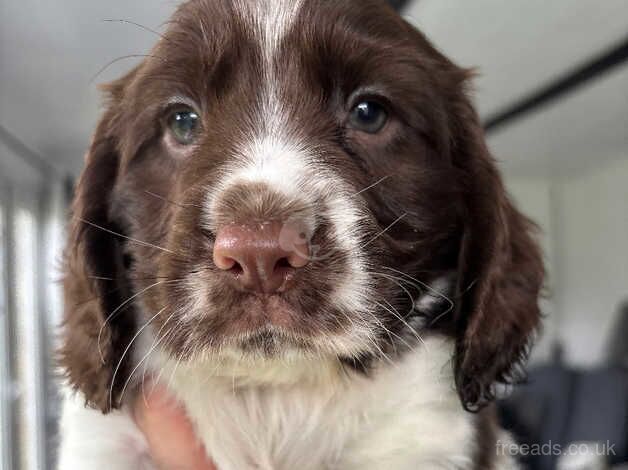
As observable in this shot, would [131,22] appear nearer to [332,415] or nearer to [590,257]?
[332,415]

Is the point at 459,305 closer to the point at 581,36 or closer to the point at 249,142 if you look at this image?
the point at 249,142

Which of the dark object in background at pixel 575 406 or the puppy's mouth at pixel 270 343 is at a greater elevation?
the puppy's mouth at pixel 270 343

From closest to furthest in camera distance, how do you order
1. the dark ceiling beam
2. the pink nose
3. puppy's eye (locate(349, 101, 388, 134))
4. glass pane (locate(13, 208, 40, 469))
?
the pink nose < puppy's eye (locate(349, 101, 388, 134)) < glass pane (locate(13, 208, 40, 469)) < the dark ceiling beam

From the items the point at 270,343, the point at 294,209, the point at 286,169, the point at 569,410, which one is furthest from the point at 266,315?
the point at 569,410

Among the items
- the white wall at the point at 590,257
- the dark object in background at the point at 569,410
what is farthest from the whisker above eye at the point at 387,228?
the white wall at the point at 590,257

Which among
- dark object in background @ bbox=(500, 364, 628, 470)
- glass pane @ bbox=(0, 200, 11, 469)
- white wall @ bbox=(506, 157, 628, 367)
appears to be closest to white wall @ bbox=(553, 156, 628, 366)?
white wall @ bbox=(506, 157, 628, 367)

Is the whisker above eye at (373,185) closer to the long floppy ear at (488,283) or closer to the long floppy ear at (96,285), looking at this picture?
the long floppy ear at (488,283)

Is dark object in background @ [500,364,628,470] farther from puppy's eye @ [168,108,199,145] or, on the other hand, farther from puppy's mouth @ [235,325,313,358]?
puppy's eye @ [168,108,199,145]
